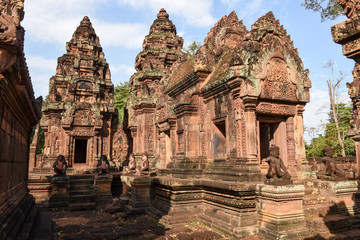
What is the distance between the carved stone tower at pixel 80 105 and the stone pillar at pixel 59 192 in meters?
5.53

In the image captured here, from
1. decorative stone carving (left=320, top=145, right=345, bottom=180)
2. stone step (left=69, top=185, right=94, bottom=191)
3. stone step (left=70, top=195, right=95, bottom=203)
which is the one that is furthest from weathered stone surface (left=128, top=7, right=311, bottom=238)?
stone step (left=69, top=185, right=94, bottom=191)

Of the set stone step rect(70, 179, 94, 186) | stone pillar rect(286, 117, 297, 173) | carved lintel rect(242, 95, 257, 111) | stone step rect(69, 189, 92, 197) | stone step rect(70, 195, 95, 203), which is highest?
carved lintel rect(242, 95, 257, 111)

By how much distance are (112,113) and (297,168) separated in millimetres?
13535

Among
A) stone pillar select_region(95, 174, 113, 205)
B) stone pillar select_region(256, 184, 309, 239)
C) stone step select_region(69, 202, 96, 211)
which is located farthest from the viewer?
stone pillar select_region(95, 174, 113, 205)

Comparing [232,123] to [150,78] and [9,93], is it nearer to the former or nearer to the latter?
[9,93]

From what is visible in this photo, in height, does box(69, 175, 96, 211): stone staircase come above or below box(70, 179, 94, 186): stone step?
below

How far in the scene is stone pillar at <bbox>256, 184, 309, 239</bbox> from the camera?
586 cm

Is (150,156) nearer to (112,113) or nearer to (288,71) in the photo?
(112,113)

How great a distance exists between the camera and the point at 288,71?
8.40 m

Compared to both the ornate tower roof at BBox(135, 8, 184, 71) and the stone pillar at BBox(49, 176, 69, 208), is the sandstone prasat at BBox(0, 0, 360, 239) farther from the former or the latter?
the ornate tower roof at BBox(135, 8, 184, 71)

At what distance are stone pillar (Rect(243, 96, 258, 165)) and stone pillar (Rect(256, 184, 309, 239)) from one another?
4.22ft

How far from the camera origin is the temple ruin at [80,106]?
17.2m

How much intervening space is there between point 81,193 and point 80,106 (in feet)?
21.9

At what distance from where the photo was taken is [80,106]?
17562mm
